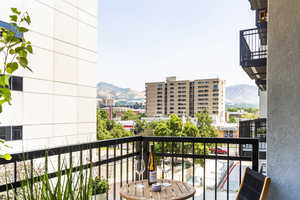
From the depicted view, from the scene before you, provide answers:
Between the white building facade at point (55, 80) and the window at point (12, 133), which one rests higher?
the white building facade at point (55, 80)

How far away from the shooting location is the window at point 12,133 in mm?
8611

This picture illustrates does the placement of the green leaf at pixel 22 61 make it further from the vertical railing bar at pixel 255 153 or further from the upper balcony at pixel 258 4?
the upper balcony at pixel 258 4

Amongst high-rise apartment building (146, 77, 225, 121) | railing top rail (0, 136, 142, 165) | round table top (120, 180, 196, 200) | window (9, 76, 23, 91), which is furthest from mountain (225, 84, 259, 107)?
round table top (120, 180, 196, 200)

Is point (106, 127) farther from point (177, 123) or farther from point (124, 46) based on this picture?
point (124, 46)

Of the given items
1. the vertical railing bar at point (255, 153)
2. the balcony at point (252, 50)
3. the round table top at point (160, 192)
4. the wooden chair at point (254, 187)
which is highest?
the balcony at point (252, 50)

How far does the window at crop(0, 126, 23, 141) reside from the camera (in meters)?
8.61

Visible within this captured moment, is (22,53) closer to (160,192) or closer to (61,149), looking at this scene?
(61,149)

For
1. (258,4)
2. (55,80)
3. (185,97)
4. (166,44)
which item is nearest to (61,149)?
(258,4)

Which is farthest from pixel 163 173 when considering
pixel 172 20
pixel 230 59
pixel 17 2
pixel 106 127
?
pixel 230 59

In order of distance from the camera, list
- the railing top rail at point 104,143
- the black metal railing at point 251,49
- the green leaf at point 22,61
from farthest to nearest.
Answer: the black metal railing at point 251,49 → the railing top rail at point 104,143 → the green leaf at point 22,61

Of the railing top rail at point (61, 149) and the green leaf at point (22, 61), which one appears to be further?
the railing top rail at point (61, 149)

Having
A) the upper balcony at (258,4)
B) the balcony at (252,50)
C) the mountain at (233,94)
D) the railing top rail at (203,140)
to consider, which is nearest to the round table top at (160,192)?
the railing top rail at (203,140)

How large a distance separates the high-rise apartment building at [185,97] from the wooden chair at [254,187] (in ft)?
84.5

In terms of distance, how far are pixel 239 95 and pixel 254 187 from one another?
Answer: 32.2 meters
